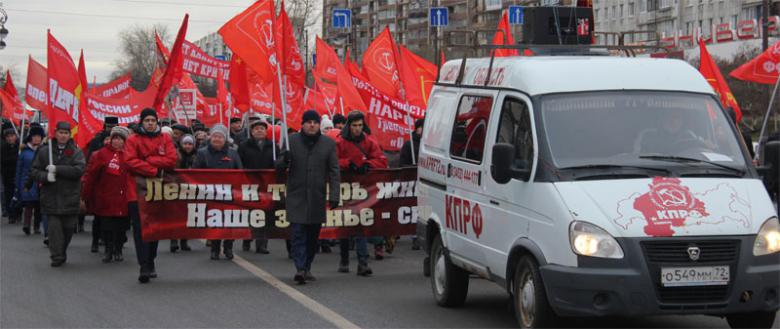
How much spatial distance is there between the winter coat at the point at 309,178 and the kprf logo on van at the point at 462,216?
222 cm

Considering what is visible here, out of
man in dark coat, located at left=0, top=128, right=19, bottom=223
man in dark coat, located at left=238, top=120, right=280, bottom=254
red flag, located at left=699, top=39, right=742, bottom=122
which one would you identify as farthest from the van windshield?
man in dark coat, located at left=0, top=128, right=19, bottom=223

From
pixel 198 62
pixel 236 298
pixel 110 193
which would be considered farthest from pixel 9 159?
pixel 236 298

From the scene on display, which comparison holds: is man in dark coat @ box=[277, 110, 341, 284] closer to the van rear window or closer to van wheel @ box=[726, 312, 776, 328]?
the van rear window

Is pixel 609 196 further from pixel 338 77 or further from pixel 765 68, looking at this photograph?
pixel 338 77

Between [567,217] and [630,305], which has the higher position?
[567,217]

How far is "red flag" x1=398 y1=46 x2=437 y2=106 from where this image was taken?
19538mm

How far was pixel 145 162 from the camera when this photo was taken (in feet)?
42.5

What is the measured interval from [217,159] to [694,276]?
922cm

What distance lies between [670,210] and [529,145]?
131 cm

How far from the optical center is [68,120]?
16297 millimetres

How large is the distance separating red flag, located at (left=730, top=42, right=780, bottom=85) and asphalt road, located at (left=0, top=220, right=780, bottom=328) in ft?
22.3

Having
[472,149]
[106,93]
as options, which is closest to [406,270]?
[472,149]

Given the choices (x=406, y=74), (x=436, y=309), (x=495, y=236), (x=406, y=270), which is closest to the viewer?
(x=495, y=236)

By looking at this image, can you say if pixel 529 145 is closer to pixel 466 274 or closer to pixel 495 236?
pixel 495 236
